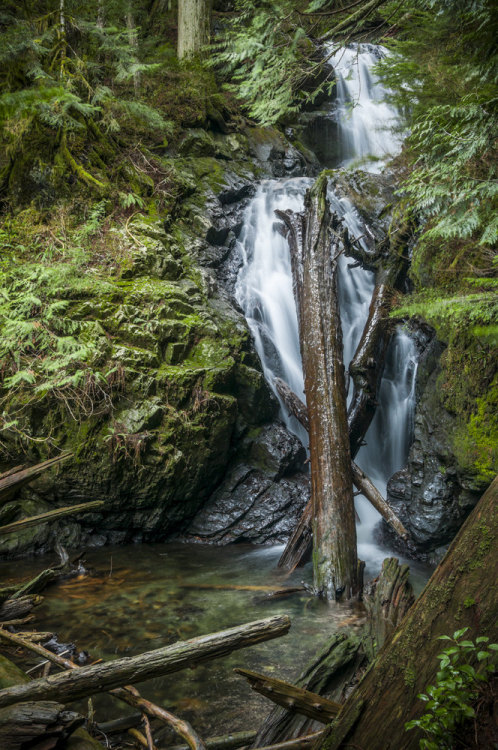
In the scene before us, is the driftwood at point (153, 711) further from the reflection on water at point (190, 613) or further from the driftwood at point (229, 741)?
the reflection on water at point (190, 613)

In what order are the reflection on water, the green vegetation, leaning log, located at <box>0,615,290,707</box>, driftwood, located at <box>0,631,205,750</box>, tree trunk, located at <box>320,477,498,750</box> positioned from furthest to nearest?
the reflection on water → driftwood, located at <box>0,631,205,750</box> → leaning log, located at <box>0,615,290,707</box> → tree trunk, located at <box>320,477,498,750</box> → the green vegetation

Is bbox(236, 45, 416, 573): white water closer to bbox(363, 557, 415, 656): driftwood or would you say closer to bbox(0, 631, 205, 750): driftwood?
bbox(363, 557, 415, 656): driftwood

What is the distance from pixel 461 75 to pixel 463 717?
Answer: 6222mm

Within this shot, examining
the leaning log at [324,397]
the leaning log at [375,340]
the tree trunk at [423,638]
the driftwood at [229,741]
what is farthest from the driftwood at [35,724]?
the leaning log at [375,340]

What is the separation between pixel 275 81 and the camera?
563cm

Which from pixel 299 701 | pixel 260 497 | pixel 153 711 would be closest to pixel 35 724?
pixel 153 711

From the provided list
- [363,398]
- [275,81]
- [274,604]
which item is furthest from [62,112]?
[274,604]

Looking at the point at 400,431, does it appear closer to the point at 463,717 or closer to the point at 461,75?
the point at 461,75

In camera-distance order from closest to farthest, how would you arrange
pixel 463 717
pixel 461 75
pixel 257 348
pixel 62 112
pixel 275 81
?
pixel 463 717 → pixel 461 75 → pixel 275 81 → pixel 62 112 → pixel 257 348

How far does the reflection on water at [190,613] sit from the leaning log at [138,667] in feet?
3.96

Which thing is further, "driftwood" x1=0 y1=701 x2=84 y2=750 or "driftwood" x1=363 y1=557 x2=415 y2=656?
"driftwood" x1=363 y1=557 x2=415 y2=656

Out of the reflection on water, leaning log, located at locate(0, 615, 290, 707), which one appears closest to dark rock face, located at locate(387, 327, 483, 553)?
the reflection on water

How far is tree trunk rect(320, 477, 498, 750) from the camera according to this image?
164 centimetres

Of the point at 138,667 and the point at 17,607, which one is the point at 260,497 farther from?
the point at 138,667
